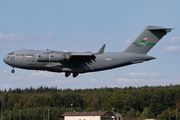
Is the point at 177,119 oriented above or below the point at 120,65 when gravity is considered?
below

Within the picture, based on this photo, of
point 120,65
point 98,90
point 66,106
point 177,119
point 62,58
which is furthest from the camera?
point 98,90

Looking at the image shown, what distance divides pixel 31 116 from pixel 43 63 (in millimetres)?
36309

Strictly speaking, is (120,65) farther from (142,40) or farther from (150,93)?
(150,93)

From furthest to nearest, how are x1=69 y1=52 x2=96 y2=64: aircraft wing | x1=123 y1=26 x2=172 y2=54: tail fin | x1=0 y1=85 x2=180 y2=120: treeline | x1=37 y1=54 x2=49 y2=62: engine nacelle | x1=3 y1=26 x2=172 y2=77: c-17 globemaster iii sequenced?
x1=0 y1=85 x2=180 y2=120: treeline → x1=123 y1=26 x2=172 y2=54: tail fin → x1=3 y1=26 x2=172 y2=77: c-17 globemaster iii → x1=37 y1=54 x2=49 y2=62: engine nacelle → x1=69 y1=52 x2=96 y2=64: aircraft wing

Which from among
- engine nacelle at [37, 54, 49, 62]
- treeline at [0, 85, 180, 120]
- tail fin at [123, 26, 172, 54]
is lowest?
treeline at [0, 85, 180, 120]

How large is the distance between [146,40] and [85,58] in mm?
6494

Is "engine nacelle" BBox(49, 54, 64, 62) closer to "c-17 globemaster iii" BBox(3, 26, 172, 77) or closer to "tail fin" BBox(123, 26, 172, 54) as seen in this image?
"c-17 globemaster iii" BBox(3, 26, 172, 77)

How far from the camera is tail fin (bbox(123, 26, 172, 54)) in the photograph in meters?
28.6

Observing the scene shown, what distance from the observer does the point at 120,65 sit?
91.5 feet

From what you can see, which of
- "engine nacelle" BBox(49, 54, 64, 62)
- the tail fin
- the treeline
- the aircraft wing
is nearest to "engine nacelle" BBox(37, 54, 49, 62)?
"engine nacelle" BBox(49, 54, 64, 62)

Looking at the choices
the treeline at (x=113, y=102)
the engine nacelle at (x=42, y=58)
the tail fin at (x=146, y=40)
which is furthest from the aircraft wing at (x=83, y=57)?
the treeline at (x=113, y=102)

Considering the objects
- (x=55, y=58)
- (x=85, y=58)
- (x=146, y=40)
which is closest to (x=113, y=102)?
(x=146, y=40)

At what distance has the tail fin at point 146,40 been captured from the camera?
28562 mm

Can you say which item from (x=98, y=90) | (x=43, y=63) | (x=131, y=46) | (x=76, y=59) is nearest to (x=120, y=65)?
(x=131, y=46)
